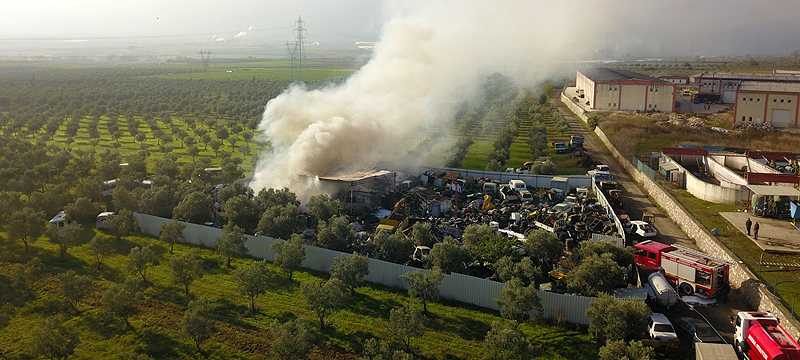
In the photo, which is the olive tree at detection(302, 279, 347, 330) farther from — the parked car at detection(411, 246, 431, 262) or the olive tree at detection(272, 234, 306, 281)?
the parked car at detection(411, 246, 431, 262)

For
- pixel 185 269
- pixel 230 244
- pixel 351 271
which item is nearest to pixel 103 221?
pixel 230 244

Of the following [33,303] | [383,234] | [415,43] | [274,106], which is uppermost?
[415,43]

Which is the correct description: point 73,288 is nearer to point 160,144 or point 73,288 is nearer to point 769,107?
point 160,144

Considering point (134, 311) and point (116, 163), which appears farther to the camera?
point (116, 163)

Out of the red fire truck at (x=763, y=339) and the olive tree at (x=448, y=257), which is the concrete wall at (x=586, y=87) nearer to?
the olive tree at (x=448, y=257)

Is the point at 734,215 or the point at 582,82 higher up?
the point at 582,82

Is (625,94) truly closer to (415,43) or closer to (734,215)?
(415,43)

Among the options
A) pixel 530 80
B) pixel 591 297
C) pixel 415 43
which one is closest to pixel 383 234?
Result: pixel 591 297
